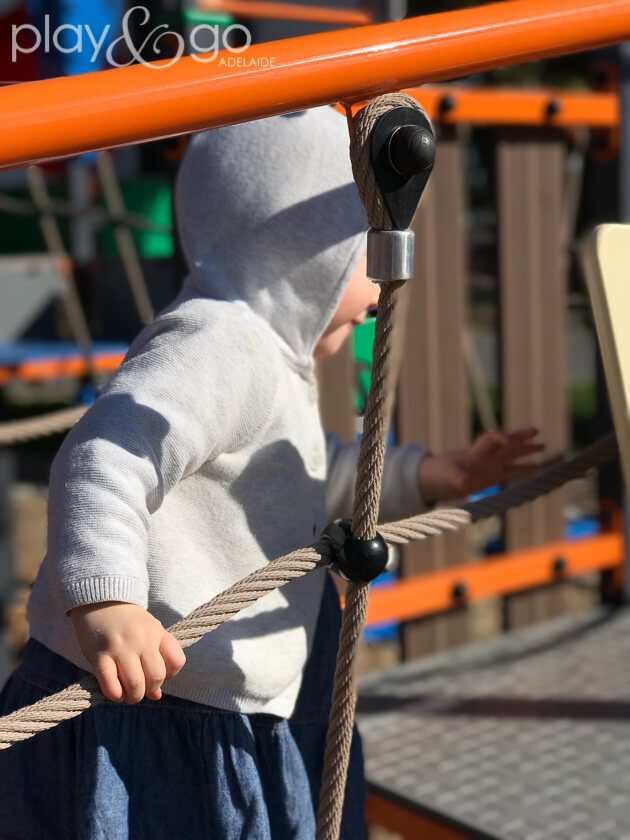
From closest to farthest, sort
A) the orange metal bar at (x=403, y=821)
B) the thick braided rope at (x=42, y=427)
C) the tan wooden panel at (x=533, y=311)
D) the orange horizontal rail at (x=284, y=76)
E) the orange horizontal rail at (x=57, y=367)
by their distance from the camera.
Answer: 1. the orange horizontal rail at (x=284, y=76)
2. the orange metal bar at (x=403, y=821)
3. the thick braided rope at (x=42, y=427)
4. the tan wooden panel at (x=533, y=311)
5. the orange horizontal rail at (x=57, y=367)

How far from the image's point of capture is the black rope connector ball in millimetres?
947

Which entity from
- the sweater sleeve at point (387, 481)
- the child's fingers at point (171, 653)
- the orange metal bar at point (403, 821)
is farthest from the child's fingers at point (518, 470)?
the child's fingers at point (171, 653)

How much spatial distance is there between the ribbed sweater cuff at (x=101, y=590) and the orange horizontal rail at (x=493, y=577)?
1.17 meters

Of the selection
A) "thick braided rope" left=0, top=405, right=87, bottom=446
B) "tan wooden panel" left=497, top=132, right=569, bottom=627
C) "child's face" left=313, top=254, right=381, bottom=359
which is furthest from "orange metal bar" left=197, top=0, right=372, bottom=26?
"child's face" left=313, top=254, right=381, bottom=359

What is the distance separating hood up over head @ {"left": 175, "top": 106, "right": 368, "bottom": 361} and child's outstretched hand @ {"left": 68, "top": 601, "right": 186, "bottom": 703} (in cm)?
39

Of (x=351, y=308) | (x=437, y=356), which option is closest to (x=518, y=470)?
(x=351, y=308)

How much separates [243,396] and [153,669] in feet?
1.00

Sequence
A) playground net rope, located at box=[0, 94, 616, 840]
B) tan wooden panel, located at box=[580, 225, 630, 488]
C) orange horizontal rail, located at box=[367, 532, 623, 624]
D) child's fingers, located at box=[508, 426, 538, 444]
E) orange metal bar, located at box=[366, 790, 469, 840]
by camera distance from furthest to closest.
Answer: orange horizontal rail, located at box=[367, 532, 623, 624] → orange metal bar, located at box=[366, 790, 469, 840] → child's fingers, located at box=[508, 426, 538, 444] → tan wooden panel, located at box=[580, 225, 630, 488] → playground net rope, located at box=[0, 94, 616, 840]

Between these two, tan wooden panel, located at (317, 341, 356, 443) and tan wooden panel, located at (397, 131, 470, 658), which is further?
tan wooden panel, located at (397, 131, 470, 658)

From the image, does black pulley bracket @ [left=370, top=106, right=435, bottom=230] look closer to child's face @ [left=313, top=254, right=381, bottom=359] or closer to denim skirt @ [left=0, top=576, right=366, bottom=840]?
child's face @ [left=313, top=254, right=381, bottom=359]

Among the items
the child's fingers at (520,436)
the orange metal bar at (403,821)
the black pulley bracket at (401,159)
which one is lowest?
the orange metal bar at (403,821)

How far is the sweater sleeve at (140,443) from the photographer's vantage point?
0.88 meters

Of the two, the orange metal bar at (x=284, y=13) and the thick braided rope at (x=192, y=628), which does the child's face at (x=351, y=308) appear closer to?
the thick braided rope at (x=192, y=628)

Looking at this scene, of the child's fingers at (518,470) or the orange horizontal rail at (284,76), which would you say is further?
the child's fingers at (518,470)
